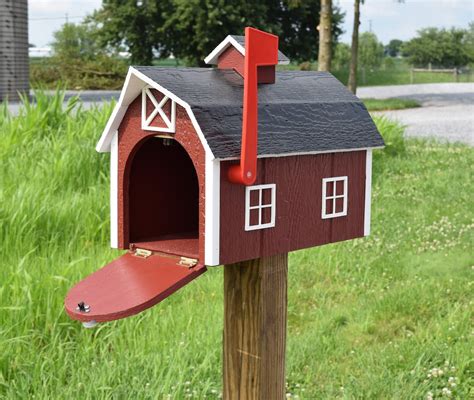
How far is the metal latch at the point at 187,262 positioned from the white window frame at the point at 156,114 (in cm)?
31

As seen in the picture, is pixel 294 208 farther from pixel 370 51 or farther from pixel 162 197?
pixel 370 51

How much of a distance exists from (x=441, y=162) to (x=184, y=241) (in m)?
6.55

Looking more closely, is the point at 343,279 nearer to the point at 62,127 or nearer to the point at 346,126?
the point at 346,126

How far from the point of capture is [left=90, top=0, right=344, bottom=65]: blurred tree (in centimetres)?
2762

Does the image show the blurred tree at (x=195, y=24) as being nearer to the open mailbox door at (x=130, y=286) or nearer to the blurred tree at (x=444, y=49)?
the blurred tree at (x=444, y=49)

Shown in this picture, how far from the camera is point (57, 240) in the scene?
4723 mm

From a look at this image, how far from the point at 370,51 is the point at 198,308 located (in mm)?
41744

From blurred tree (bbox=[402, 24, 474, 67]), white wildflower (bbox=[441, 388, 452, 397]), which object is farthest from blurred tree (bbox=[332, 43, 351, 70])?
white wildflower (bbox=[441, 388, 452, 397])

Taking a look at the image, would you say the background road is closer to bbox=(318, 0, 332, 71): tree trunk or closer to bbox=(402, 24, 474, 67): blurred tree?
bbox=(318, 0, 332, 71): tree trunk

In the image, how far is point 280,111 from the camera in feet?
6.66

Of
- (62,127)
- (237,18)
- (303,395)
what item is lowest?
(303,395)

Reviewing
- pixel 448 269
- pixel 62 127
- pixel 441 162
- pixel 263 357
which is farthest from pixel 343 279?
pixel 441 162

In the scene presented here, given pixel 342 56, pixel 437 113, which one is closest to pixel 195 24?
pixel 437 113

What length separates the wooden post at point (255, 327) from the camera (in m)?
2.16
